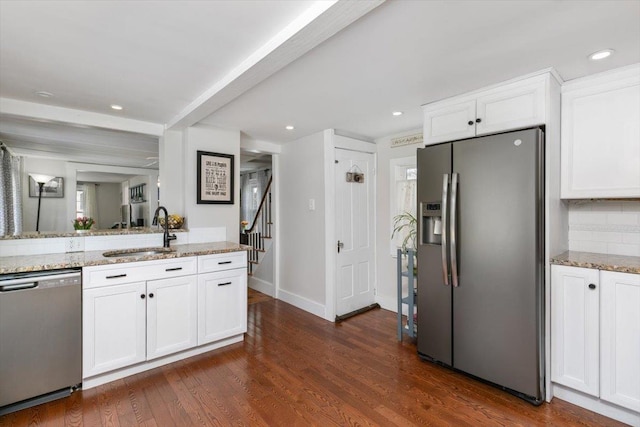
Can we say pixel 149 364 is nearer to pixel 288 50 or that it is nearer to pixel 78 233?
pixel 78 233

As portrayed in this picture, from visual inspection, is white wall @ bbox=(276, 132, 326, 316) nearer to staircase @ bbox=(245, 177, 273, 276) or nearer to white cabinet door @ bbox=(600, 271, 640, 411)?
staircase @ bbox=(245, 177, 273, 276)

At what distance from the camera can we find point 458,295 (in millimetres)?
2414

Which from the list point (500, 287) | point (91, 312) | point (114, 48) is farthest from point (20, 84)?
point (500, 287)

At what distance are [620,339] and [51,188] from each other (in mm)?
7402

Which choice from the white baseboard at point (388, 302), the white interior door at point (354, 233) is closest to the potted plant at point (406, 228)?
the white interior door at point (354, 233)

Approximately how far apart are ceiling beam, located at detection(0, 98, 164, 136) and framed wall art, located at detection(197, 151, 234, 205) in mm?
607

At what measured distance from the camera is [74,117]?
9.75 ft

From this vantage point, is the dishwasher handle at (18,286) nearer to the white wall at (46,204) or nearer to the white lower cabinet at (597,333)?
the white lower cabinet at (597,333)

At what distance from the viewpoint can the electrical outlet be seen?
2762 millimetres

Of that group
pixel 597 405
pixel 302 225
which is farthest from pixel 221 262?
pixel 597 405

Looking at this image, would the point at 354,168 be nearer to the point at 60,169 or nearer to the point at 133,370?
the point at 133,370

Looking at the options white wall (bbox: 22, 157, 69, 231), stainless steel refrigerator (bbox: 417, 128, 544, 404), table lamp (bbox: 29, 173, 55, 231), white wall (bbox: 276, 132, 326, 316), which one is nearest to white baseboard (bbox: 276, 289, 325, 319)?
white wall (bbox: 276, 132, 326, 316)

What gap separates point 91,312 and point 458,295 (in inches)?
108

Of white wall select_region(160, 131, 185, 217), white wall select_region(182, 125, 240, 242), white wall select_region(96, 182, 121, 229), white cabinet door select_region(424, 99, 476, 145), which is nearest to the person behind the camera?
white cabinet door select_region(424, 99, 476, 145)
